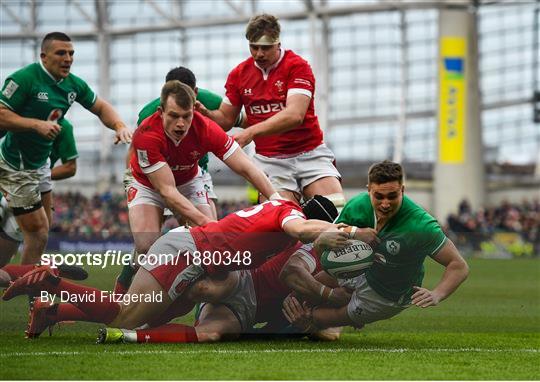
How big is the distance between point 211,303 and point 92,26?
33.0 meters

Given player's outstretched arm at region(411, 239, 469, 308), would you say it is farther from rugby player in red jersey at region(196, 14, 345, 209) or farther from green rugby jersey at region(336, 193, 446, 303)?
rugby player in red jersey at region(196, 14, 345, 209)

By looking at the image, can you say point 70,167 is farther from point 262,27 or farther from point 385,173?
point 385,173

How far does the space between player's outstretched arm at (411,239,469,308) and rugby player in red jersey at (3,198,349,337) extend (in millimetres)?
945

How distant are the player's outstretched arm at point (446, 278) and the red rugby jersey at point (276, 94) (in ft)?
8.32

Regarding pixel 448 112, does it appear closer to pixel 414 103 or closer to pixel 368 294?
pixel 414 103

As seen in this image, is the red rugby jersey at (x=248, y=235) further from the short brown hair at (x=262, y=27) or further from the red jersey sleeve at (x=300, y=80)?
the short brown hair at (x=262, y=27)

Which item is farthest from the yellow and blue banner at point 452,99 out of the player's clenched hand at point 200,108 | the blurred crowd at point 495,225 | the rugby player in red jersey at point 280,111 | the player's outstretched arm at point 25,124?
the player's outstretched arm at point 25,124

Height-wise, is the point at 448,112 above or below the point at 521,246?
above

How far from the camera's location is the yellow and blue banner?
32.2 metres

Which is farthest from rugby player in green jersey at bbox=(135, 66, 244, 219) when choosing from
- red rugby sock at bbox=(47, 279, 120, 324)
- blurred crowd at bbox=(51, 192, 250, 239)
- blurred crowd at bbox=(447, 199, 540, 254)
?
blurred crowd at bbox=(447, 199, 540, 254)

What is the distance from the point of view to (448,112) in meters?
32.7

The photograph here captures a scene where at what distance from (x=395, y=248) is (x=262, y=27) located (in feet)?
9.09

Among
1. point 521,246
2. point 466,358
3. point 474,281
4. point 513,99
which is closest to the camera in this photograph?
point 466,358

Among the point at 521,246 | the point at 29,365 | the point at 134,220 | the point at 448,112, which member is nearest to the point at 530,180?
the point at 448,112
